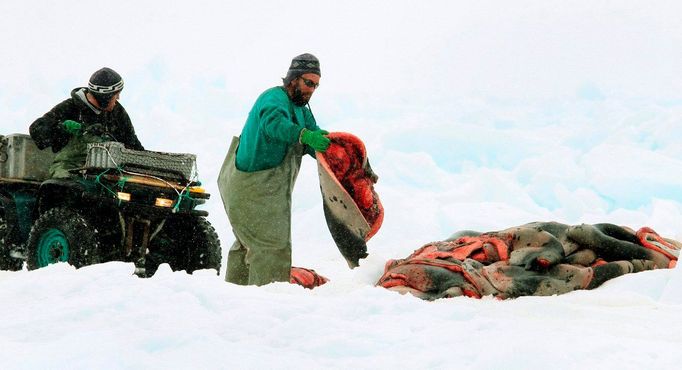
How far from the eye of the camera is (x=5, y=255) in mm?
7340

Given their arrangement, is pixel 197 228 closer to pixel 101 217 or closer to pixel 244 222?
pixel 101 217

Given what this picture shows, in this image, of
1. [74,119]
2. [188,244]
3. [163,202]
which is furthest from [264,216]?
[74,119]

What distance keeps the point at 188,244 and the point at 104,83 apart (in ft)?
5.00

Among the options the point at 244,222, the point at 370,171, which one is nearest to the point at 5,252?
the point at 244,222

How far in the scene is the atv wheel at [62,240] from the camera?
247 inches

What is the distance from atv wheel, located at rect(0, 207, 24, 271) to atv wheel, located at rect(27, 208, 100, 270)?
0.81 m

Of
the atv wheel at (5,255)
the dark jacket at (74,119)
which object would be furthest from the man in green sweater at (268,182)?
the atv wheel at (5,255)

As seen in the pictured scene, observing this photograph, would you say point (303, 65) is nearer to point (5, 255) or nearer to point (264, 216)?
point (264, 216)

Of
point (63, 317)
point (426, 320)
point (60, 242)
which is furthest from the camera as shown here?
point (60, 242)

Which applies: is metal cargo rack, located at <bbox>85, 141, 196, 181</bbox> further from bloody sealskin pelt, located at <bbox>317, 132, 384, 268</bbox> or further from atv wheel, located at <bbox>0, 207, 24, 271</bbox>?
bloody sealskin pelt, located at <bbox>317, 132, 384, 268</bbox>

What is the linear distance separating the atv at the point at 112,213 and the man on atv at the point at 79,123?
284 mm

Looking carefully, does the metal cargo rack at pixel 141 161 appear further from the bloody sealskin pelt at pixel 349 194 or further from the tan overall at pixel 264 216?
the bloody sealskin pelt at pixel 349 194

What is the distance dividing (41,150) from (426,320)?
510 centimetres

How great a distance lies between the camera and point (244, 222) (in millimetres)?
5504
